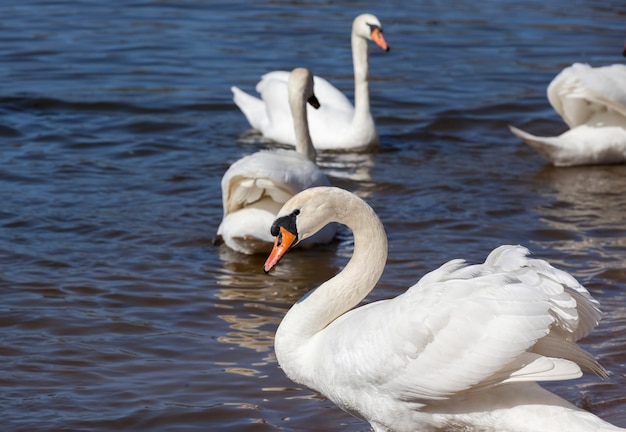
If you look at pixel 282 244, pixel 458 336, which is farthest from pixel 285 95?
pixel 458 336

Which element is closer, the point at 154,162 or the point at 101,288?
the point at 101,288

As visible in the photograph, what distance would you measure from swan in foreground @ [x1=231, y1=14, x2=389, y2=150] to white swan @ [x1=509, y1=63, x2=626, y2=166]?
139 cm

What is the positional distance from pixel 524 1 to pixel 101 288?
431 inches

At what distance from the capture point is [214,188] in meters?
9.06

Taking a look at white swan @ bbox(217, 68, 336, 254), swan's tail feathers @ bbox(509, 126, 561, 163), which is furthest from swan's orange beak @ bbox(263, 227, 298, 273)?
swan's tail feathers @ bbox(509, 126, 561, 163)

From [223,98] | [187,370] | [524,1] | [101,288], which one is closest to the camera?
[187,370]

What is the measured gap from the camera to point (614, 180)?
945cm

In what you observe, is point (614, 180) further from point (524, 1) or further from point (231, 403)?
point (524, 1)

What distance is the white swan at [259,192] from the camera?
23.8ft

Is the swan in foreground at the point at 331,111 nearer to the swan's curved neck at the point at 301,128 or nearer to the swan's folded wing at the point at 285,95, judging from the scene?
the swan's folded wing at the point at 285,95

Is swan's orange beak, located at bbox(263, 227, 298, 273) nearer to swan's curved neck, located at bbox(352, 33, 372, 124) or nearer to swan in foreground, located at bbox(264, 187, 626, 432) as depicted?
swan in foreground, located at bbox(264, 187, 626, 432)

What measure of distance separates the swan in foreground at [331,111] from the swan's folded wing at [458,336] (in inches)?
222

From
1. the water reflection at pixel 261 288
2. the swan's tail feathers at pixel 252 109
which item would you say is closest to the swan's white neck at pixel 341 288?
the water reflection at pixel 261 288

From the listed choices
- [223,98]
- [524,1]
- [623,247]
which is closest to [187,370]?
[623,247]
